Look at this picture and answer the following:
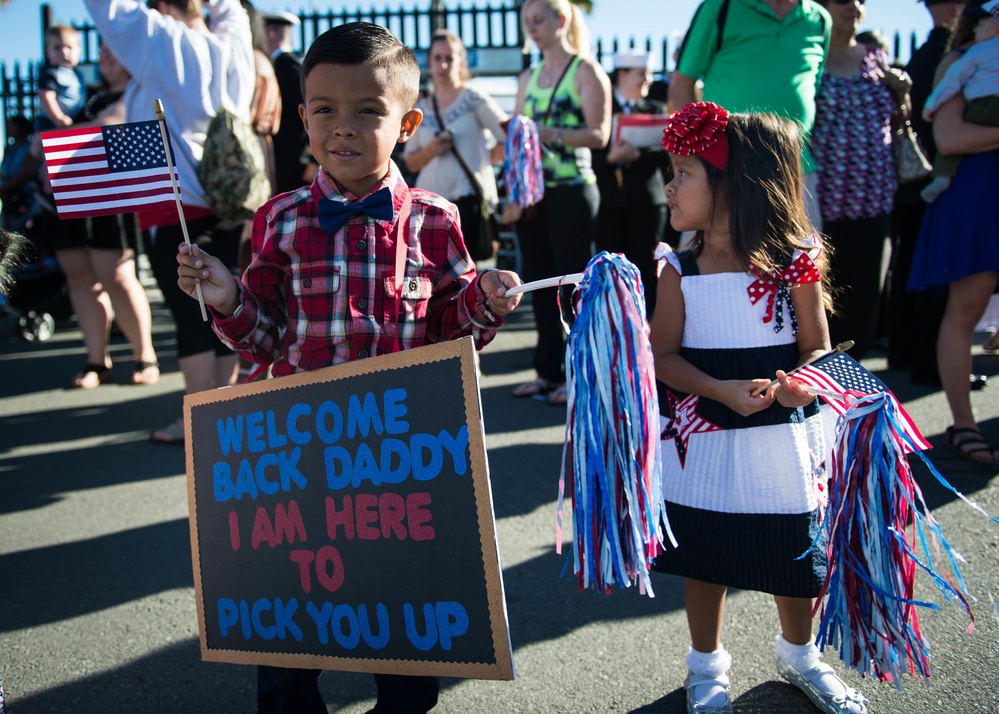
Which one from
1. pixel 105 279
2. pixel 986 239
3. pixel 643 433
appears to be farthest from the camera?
pixel 105 279

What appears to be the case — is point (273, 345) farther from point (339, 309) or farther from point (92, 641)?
point (92, 641)

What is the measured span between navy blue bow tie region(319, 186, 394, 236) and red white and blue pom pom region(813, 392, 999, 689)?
1.15 m

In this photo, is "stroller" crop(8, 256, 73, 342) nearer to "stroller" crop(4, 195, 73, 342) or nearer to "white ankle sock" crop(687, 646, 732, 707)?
"stroller" crop(4, 195, 73, 342)

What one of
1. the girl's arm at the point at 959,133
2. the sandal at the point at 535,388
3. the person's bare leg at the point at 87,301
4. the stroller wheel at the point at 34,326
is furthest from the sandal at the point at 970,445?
the stroller wheel at the point at 34,326

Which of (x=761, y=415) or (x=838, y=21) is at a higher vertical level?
(x=838, y=21)

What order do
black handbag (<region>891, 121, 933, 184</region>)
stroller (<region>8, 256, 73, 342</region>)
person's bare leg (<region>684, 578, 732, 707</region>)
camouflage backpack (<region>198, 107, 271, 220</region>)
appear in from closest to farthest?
person's bare leg (<region>684, 578, 732, 707</region>)
camouflage backpack (<region>198, 107, 271, 220</region>)
black handbag (<region>891, 121, 933, 184</region>)
stroller (<region>8, 256, 73, 342</region>)

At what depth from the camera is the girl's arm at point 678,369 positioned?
2.09 meters

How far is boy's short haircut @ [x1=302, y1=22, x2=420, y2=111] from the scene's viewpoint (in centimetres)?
191

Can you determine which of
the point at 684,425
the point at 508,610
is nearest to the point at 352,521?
the point at 684,425

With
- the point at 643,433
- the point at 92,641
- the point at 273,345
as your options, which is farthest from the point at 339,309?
the point at 92,641

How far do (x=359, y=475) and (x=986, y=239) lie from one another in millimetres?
3083

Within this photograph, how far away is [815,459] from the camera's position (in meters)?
2.26

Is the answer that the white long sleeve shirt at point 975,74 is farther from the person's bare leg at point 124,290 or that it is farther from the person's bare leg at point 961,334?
the person's bare leg at point 124,290

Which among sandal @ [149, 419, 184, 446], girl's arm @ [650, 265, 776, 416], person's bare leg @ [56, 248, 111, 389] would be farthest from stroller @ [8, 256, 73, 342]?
girl's arm @ [650, 265, 776, 416]
